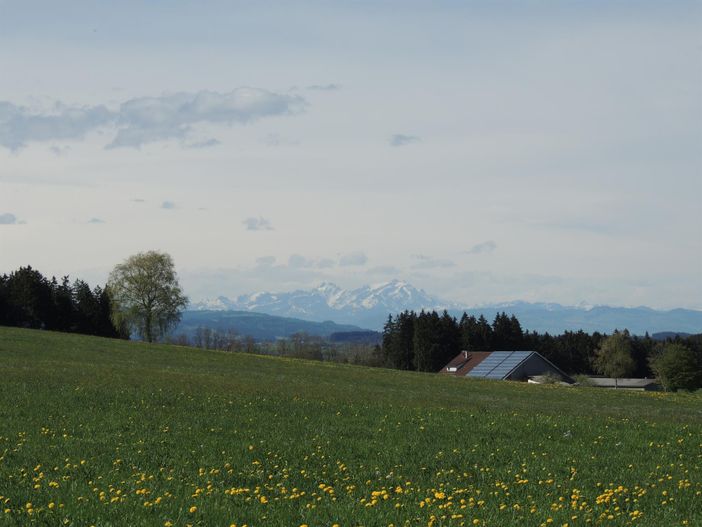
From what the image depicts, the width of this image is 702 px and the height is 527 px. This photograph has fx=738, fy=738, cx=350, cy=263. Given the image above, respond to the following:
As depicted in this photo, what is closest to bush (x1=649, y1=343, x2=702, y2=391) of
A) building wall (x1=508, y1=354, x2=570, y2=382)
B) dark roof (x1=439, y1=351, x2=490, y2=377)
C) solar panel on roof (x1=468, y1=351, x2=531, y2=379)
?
building wall (x1=508, y1=354, x2=570, y2=382)

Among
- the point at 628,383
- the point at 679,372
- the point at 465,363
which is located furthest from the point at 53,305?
the point at 628,383

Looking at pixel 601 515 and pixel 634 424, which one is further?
pixel 634 424

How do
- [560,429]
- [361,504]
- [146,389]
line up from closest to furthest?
[361,504]
[560,429]
[146,389]

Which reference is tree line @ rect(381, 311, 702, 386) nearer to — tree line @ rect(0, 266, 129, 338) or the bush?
the bush

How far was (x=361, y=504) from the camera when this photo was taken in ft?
38.3

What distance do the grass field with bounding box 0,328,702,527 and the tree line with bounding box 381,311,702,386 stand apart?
112 metres

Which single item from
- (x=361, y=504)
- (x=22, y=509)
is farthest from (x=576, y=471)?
(x=22, y=509)

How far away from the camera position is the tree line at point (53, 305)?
109 metres

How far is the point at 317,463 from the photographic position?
15.9 meters

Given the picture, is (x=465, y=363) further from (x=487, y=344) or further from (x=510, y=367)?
(x=487, y=344)

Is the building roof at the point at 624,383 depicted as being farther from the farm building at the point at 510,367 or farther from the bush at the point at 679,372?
the bush at the point at 679,372

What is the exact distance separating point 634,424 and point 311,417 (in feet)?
35.3

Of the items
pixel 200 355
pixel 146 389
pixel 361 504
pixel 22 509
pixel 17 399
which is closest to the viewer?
pixel 22 509

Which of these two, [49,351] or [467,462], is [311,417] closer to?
[467,462]
